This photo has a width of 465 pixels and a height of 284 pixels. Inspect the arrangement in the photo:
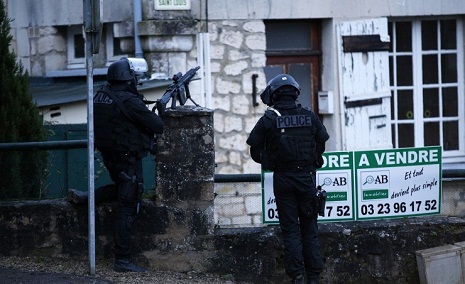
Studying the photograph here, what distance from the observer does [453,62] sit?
14.0 m

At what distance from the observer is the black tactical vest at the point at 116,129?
8477mm

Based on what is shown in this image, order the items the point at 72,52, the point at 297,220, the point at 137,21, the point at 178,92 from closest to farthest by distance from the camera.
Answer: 1. the point at 297,220
2. the point at 178,92
3. the point at 137,21
4. the point at 72,52

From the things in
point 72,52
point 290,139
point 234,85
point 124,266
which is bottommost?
point 124,266

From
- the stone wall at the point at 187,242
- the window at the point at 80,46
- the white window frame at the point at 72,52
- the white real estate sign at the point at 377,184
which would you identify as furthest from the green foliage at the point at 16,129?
the white window frame at the point at 72,52

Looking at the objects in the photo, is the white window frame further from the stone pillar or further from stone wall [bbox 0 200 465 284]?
the stone pillar

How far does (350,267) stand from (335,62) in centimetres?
466

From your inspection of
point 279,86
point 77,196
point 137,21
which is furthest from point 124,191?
point 137,21

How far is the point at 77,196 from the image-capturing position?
28.9 ft

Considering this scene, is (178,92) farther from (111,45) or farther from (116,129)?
(111,45)

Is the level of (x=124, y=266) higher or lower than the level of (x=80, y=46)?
lower

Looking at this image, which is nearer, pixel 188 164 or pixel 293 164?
pixel 293 164

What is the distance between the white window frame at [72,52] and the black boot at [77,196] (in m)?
4.96

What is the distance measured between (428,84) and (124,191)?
6616mm

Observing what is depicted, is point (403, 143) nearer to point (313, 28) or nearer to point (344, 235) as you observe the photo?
point (313, 28)
